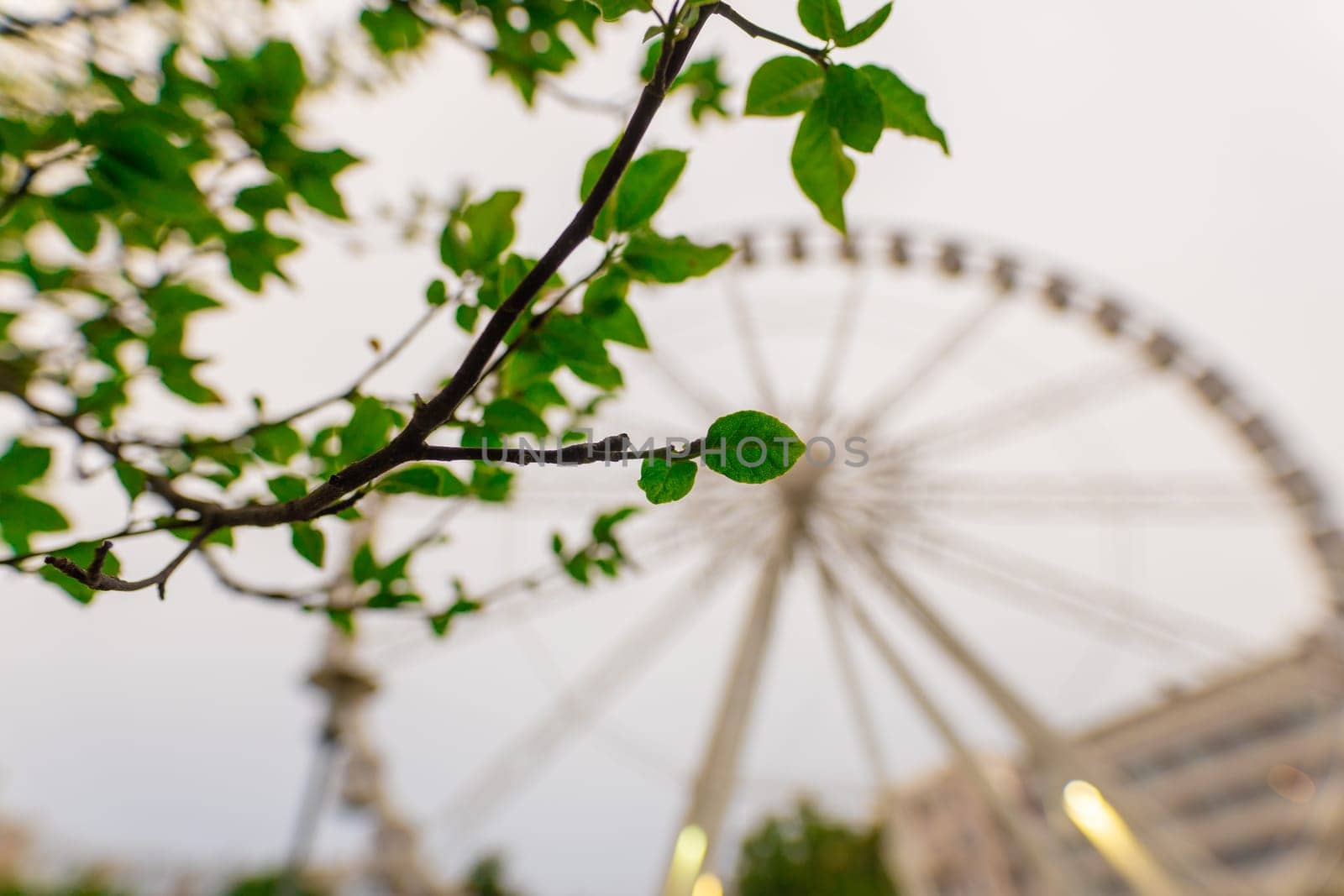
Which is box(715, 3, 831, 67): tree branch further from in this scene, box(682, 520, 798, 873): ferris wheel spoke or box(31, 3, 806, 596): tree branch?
box(682, 520, 798, 873): ferris wheel spoke

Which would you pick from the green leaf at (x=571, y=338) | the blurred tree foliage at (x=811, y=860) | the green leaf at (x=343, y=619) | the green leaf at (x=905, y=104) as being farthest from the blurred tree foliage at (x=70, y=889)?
the green leaf at (x=905, y=104)

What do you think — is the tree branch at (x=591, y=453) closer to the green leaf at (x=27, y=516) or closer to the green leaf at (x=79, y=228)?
the green leaf at (x=27, y=516)

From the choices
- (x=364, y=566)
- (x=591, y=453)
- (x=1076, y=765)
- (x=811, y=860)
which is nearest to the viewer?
(x=591, y=453)

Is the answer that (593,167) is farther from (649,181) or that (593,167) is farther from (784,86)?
(784,86)

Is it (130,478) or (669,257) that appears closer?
Result: (669,257)

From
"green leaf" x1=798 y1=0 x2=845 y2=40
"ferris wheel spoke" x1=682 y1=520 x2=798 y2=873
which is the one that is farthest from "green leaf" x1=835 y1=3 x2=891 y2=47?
"ferris wheel spoke" x1=682 y1=520 x2=798 y2=873

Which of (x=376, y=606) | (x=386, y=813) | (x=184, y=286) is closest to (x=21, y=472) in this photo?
(x=184, y=286)

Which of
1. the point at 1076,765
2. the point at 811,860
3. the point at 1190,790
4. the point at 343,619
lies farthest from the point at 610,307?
the point at 1190,790
